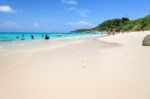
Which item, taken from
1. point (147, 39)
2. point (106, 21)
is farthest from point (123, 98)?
point (106, 21)

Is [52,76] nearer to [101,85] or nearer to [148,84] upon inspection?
[101,85]

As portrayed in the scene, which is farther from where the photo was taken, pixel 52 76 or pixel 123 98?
pixel 52 76

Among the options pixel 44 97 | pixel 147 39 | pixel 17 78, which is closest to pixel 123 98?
pixel 44 97

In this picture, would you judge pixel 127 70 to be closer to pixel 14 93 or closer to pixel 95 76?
pixel 95 76

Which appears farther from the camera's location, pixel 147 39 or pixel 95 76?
pixel 147 39

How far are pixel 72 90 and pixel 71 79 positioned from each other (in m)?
1.00

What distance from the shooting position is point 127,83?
544 cm

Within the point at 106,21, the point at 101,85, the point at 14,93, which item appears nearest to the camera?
the point at 14,93

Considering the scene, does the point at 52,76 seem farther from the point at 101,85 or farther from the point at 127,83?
the point at 127,83

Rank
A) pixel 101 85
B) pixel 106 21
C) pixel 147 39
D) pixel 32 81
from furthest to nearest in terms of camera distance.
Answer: pixel 106 21
pixel 147 39
pixel 32 81
pixel 101 85

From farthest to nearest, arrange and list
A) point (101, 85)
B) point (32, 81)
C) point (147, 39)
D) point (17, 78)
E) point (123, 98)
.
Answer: point (147, 39) → point (17, 78) → point (32, 81) → point (101, 85) → point (123, 98)

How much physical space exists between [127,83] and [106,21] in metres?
176

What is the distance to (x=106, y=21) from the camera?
7032 inches

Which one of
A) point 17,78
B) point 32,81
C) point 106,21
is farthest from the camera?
point 106,21
